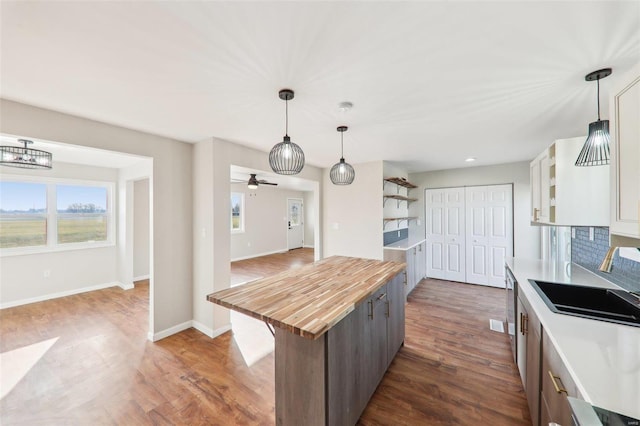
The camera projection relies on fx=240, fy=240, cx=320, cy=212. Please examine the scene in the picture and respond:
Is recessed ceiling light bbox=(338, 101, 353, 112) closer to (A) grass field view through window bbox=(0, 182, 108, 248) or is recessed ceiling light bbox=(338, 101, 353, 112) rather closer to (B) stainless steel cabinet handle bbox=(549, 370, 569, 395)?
(B) stainless steel cabinet handle bbox=(549, 370, 569, 395)

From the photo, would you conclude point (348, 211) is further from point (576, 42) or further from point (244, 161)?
point (576, 42)

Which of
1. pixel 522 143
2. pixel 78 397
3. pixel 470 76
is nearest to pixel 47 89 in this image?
pixel 78 397

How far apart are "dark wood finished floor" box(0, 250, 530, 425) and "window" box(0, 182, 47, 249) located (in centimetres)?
117

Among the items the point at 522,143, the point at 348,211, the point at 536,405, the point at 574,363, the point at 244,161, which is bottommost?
the point at 536,405

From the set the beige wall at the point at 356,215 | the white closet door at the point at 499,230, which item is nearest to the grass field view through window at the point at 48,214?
the beige wall at the point at 356,215

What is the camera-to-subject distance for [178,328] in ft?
10.0

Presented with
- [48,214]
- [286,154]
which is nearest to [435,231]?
[286,154]

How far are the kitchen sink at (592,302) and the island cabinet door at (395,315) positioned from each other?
42.9 inches

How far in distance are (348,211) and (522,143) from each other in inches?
108

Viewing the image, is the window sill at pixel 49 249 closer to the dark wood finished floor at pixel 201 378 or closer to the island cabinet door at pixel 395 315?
the dark wood finished floor at pixel 201 378

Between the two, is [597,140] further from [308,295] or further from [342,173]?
[308,295]

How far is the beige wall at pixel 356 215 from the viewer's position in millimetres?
4270

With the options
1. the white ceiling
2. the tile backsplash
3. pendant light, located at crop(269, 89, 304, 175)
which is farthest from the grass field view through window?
the tile backsplash

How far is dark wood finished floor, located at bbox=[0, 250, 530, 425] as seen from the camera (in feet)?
5.87
